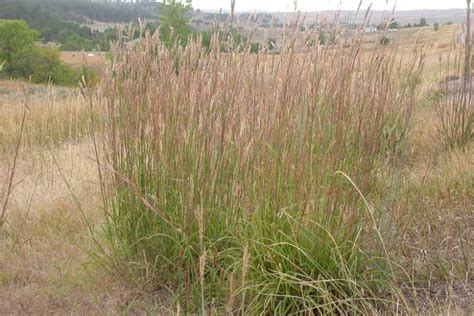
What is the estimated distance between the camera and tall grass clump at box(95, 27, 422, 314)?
2113mm

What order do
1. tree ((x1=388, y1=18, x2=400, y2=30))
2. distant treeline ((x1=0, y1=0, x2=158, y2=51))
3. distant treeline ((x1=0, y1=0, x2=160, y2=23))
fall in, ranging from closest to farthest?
tree ((x1=388, y1=18, x2=400, y2=30)) → distant treeline ((x1=0, y1=0, x2=158, y2=51)) → distant treeline ((x1=0, y1=0, x2=160, y2=23))

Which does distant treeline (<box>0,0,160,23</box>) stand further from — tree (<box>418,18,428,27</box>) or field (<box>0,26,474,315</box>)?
field (<box>0,26,474,315</box>)

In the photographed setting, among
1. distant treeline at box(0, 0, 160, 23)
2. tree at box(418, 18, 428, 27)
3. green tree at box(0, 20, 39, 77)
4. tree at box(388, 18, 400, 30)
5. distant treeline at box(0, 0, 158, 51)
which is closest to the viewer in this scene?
tree at box(388, 18, 400, 30)

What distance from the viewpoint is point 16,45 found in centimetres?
3444

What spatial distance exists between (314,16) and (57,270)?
185 cm

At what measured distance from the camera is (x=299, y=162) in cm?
213

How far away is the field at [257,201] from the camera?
2.12 meters

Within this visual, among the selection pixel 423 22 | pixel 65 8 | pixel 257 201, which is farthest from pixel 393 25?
pixel 65 8

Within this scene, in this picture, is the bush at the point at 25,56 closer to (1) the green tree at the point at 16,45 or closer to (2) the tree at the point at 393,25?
(1) the green tree at the point at 16,45

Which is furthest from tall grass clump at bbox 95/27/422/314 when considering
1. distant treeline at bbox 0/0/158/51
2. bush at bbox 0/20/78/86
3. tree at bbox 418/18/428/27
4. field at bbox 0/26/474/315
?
distant treeline at bbox 0/0/158/51

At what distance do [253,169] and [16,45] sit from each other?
36127 mm

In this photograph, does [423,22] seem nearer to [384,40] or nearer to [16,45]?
[384,40]

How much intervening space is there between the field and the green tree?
32242mm

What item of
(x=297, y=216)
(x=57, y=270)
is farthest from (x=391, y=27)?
(x=57, y=270)
